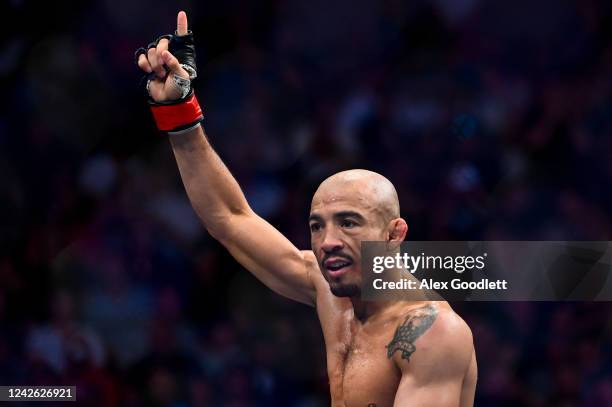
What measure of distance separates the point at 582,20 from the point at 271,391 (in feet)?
8.72

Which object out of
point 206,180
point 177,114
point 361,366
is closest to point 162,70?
point 177,114

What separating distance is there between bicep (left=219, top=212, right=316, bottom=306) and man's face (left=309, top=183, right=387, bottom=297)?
1.31 feet

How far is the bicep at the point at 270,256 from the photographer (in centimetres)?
360

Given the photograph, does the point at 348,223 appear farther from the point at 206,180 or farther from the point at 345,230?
the point at 206,180

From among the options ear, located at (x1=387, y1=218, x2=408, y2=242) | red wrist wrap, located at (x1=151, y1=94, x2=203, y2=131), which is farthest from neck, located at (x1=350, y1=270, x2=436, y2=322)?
red wrist wrap, located at (x1=151, y1=94, x2=203, y2=131)

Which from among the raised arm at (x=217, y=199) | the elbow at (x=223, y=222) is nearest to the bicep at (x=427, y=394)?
the raised arm at (x=217, y=199)

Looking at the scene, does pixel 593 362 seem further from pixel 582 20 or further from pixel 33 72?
pixel 33 72

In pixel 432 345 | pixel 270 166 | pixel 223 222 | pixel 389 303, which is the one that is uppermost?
pixel 270 166

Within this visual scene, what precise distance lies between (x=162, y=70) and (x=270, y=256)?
0.74 m

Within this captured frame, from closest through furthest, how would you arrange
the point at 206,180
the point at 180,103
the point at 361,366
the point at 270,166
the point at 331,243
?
1. the point at 331,243
2. the point at 361,366
3. the point at 180,103
4. the point at 206,180
5. the point at 270,166

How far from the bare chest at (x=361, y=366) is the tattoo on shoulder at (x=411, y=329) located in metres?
0.04

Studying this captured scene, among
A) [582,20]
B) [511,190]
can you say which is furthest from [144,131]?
[582,20]

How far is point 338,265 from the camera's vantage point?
10.5 feet

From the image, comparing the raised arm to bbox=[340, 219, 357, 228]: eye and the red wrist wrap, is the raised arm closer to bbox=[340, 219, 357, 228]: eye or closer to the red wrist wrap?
the red wrist wrap
